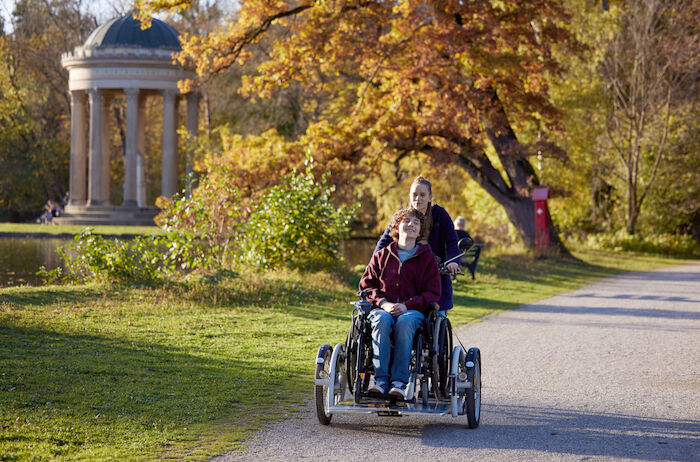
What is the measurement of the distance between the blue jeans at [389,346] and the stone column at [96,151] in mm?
45746

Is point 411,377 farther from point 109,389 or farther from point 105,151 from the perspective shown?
point 105,151

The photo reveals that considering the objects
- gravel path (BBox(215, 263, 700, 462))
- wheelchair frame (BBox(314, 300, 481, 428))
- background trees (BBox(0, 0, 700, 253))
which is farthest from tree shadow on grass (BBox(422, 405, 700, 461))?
background trees (BBox(0, 0, 700, 253))

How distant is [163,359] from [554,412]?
4039 millimetres

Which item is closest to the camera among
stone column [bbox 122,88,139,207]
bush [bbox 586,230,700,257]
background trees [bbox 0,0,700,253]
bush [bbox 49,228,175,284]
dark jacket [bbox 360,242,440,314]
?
dark jacket [bbox 360,242,440,314]

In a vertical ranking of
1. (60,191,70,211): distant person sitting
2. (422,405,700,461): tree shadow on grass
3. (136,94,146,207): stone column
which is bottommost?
(422,405,700,461): tree shadow on grass

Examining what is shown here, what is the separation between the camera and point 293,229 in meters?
16.6

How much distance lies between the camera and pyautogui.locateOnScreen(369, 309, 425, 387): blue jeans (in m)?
6.27

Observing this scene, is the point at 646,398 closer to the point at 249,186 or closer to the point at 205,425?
the point at 205,425

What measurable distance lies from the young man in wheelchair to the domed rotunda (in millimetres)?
42831

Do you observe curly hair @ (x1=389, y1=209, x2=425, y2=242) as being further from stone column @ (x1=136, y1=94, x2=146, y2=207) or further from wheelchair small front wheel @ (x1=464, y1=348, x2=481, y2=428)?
stone column @ (x1=136, y1=94, x2=146, y2=207)

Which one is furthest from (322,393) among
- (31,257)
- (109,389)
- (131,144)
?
Result: (131,144)

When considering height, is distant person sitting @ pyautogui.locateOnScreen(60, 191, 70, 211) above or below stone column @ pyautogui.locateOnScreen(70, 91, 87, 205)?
below

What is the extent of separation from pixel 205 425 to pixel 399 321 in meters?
1.59

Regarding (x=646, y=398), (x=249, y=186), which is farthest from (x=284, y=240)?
(x=646, y=398)
